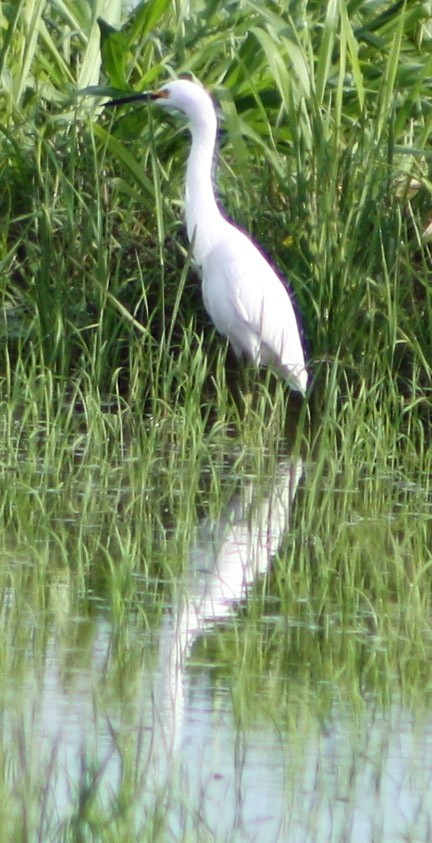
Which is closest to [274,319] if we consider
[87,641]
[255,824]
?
[87,641]

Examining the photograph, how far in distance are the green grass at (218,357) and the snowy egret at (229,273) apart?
0.09m

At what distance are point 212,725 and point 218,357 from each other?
304 centimetres

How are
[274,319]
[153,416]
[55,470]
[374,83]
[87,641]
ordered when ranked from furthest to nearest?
[374,83] → [274,319] → [153,416] → [55,470] → [87,641]

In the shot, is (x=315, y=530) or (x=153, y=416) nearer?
(x=315, y=530)

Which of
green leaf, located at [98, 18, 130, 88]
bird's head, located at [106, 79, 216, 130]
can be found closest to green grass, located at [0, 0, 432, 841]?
green leaf, located at [98, 18, 130, 88]

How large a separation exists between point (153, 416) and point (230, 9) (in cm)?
237

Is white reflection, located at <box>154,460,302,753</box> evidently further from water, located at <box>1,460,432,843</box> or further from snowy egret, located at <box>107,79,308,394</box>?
snowy egret, located at <box>107,79,308,394</box>

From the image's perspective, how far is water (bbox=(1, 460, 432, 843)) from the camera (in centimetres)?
256

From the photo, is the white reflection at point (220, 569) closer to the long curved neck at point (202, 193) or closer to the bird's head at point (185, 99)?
the long curved neck at point (202, 193)

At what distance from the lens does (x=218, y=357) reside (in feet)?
19.5

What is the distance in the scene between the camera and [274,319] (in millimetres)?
5930

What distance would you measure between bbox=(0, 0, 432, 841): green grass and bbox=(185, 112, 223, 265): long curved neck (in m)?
0.10

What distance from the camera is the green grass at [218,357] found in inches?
140

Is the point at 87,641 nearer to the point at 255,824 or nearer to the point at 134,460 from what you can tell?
the point at 255,824
